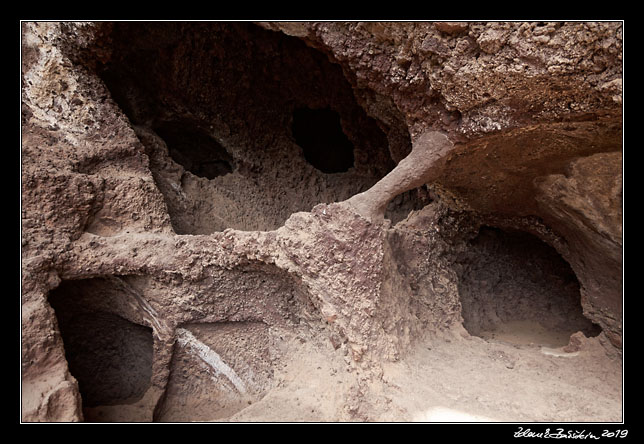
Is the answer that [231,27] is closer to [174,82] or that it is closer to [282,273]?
[174,82]

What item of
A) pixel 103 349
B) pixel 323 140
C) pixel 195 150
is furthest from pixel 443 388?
pixel 195 150

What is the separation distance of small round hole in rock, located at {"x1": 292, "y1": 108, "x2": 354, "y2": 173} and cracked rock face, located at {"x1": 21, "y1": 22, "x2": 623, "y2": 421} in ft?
2.06

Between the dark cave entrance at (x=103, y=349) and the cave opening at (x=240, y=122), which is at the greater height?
the cave opening at (x=240, y=122)

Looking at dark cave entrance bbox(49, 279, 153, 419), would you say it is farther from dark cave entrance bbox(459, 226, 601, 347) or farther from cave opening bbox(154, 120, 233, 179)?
dark cave entrance bbox(459, 226, 601, 347)

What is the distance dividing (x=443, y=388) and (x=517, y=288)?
1.76 meters

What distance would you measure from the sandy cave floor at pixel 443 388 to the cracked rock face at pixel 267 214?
8 cm

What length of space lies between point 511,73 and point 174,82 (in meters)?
2.54

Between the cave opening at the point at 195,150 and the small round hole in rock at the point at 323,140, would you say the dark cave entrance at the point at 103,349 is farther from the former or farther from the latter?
the small round hole in rock at the point at 323,140

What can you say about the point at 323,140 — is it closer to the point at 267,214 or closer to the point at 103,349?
the point at 267,214

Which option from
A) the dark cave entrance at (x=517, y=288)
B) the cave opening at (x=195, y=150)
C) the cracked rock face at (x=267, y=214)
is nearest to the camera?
the cracked rock face at (x=267, y=214)

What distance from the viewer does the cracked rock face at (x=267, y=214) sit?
2.08 m

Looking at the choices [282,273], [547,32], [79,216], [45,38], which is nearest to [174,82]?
[45,38]

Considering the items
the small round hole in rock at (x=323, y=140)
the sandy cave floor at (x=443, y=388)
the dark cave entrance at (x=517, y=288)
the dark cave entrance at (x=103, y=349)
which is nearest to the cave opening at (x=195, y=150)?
the small round hole in rock at (x=323, y=140)

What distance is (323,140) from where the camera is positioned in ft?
13.7
